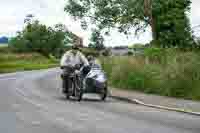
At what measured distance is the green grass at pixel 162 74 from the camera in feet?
70.2

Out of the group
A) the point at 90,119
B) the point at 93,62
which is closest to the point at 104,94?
the point at 93,62

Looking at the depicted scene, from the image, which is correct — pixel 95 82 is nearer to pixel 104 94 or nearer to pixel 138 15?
pixel 104 94

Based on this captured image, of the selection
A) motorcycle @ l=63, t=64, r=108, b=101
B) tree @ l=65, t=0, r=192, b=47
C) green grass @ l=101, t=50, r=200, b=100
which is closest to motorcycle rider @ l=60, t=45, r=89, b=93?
motorcycle @ l=63, t=64, r=108, b=101

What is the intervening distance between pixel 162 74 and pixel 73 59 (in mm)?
3860

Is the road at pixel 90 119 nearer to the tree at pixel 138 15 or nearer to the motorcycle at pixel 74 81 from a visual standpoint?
the motorcycle at pixel 74 81

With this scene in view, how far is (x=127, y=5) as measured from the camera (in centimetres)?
5100

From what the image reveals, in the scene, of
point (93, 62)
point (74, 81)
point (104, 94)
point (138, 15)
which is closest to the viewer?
point (74, 81)

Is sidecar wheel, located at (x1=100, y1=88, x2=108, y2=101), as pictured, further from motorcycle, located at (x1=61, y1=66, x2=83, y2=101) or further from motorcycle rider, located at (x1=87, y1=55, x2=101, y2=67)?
motorcycle rider, located at (x1=87, y1=55, x2=101, y2=67)

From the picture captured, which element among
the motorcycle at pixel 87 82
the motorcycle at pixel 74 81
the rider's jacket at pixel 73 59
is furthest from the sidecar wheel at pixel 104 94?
the rider's jacket at pixel 73 59

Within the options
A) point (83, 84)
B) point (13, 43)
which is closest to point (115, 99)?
point (83, 84)

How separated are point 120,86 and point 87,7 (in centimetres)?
2851

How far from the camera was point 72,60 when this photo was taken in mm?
21422

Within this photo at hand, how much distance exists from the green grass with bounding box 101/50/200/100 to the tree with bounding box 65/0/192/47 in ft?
66.1

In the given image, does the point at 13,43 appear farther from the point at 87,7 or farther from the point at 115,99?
the point at 115,99
